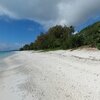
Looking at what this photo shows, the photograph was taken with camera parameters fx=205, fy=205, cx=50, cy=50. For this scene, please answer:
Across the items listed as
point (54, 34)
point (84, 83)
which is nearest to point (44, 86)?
point (84, 83)

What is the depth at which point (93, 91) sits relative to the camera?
7957 mm

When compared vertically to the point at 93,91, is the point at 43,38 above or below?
above

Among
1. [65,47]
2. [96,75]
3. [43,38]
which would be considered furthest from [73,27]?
[96,75]

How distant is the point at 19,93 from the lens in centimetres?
902

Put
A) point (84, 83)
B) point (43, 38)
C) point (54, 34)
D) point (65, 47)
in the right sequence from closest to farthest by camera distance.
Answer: point (84, 83), point (65, 47), point (54, 34), point (43, 38)

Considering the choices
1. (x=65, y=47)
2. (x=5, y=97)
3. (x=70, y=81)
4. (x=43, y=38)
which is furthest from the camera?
(x=43, y=38)

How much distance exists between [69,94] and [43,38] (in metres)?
74.3

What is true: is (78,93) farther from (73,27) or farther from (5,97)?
(73,27)

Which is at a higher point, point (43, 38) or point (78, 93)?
point (43, 38)

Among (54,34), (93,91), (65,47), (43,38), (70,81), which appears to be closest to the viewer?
(93,91)

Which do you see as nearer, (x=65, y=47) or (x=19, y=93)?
(x=19, y=93)

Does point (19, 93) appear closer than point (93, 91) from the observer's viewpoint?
No

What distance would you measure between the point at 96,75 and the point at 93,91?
8.06 ft

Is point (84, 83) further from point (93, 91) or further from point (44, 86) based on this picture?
point (44, 86)
